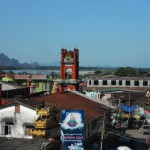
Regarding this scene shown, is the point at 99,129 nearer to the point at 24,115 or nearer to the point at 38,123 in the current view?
the point at 24,115

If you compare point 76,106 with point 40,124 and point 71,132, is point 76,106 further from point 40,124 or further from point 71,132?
point 71,132

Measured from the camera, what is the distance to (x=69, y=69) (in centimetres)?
7131

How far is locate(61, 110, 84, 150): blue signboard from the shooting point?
26.7 metres

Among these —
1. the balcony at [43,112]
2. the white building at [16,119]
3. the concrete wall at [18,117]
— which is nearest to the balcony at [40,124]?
the balcony at [43,112]

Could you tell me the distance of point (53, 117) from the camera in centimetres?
3070

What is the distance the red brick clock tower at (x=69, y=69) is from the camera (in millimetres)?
69812

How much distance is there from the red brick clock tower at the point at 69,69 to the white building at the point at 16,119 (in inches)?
1375

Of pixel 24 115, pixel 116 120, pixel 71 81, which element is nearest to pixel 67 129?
pixel 24 115

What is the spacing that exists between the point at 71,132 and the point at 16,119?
8.67m

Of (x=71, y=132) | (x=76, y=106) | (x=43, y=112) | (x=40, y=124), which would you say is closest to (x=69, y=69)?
(x=76, y=106)

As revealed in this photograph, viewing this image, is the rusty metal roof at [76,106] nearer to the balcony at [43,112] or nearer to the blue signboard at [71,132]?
the balcony at [43,112]

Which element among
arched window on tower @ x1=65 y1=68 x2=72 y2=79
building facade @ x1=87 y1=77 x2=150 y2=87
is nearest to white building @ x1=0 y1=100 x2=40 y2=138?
arched window on tower @ x1=65 y1=68 x2=72 y2=79

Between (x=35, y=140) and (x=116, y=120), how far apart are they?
2885 cm

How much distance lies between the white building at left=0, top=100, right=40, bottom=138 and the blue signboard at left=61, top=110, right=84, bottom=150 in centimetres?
677
